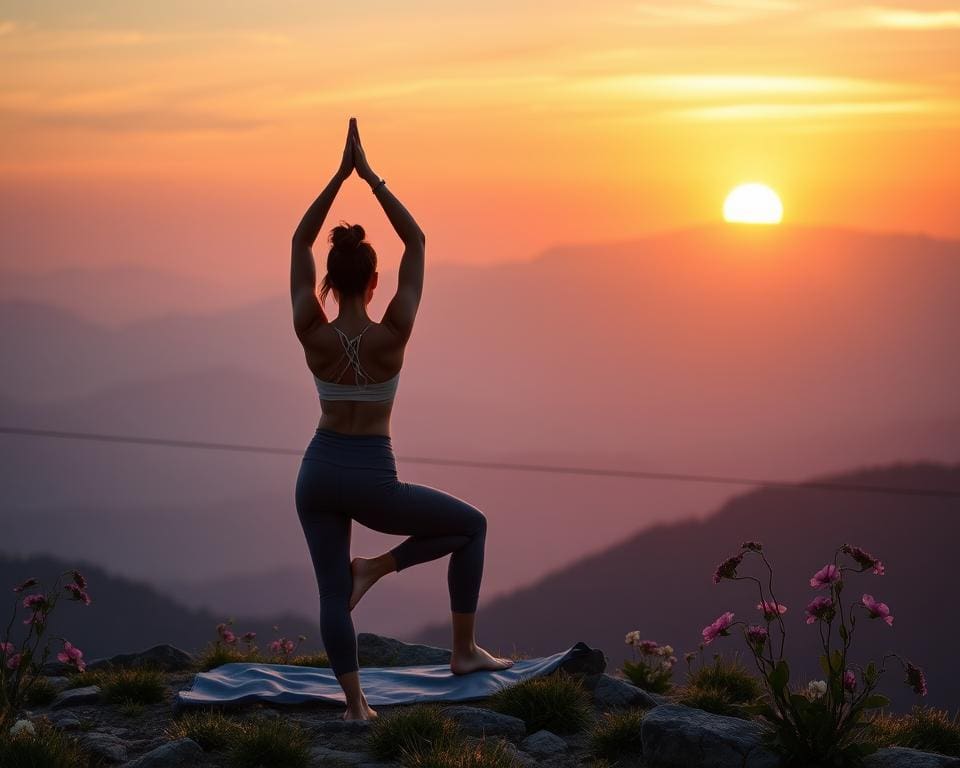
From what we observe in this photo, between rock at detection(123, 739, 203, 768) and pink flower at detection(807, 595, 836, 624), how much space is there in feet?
8.73

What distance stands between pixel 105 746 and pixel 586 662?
2434 millimetres

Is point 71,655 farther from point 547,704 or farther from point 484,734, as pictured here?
point 547,704

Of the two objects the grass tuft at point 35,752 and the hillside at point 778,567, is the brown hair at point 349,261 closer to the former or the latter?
the grass tuft at point 35,752

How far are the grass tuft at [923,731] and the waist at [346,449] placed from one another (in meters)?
2.56

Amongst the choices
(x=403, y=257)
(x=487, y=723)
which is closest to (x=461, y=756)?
(x=487, y=723)

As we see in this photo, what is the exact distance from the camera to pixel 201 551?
138125 millimetres

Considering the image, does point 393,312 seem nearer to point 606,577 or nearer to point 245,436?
point 606,577

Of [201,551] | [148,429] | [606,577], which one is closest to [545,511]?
[606,577]

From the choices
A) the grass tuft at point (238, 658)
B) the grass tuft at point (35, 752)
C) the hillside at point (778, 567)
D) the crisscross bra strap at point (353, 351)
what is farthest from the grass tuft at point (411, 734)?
the hillside at point (778, 567)

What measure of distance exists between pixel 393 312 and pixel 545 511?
121270mm

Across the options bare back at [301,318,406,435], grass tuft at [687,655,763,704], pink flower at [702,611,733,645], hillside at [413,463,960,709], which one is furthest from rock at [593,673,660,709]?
hillside at [413,463,960,709]

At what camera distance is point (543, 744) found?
6070mm

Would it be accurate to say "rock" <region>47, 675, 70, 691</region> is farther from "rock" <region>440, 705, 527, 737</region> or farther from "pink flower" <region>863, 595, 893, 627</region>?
"pink flower" <region>863, 595, 893, 627</region>

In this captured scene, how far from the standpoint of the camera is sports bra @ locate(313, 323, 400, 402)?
242 inches
